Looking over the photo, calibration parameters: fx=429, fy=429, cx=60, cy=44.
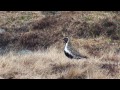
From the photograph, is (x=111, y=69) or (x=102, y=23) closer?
(x=111, y=69)

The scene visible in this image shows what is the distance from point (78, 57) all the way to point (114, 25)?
8.74m

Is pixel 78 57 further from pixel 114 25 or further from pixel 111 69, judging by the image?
pixel 114 25

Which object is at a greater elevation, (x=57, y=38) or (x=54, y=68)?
(x=57, y=38)

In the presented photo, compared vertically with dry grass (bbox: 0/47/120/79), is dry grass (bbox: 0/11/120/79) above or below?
above

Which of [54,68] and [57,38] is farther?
[57,38]

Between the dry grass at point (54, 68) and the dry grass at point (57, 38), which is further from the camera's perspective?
the dry grass at point (57, 38)

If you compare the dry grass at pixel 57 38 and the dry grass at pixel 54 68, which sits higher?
the dry grass at pixel 57 38

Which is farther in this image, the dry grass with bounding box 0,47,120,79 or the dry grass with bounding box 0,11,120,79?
the dry grass with bounding box 0,11,120,79
